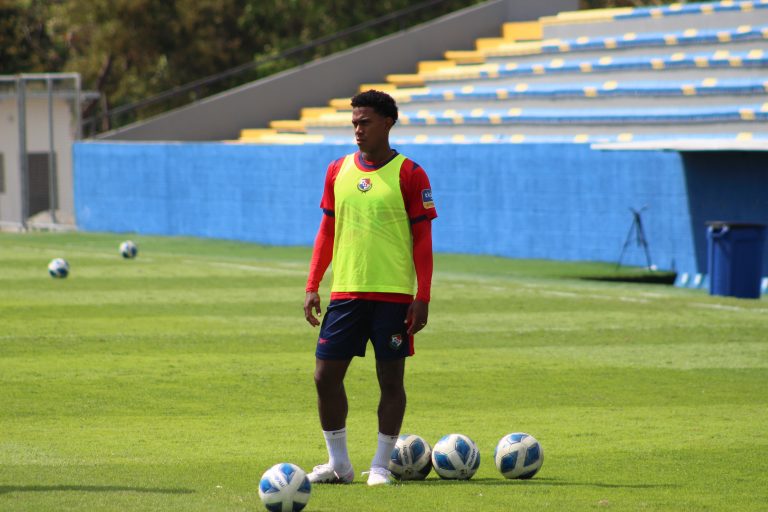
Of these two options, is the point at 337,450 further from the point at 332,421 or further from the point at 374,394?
the point at 374,394

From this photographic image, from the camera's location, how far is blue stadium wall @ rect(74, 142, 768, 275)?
20.8 meters

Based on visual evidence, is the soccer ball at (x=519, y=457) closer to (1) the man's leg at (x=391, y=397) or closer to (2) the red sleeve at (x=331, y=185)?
(1) the man's leg at (x=391, y=397)

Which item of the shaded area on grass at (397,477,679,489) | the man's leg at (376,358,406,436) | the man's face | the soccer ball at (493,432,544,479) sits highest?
the man's face

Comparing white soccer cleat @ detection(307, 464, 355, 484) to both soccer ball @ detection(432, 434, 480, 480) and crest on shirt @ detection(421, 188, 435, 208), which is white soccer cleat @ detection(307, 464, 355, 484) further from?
crest on shirt @ detection(421, 188, 435, 208)

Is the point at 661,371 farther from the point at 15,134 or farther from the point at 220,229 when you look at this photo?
the point at 15,134

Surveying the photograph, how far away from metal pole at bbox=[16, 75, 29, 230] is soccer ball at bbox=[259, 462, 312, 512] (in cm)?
2691

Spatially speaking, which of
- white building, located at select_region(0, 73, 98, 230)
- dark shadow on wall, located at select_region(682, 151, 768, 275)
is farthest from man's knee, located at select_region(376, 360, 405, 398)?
white building, located at select_region(0, 73, 98, 230)

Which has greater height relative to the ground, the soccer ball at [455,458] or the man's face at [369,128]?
the man's face at [369,128]

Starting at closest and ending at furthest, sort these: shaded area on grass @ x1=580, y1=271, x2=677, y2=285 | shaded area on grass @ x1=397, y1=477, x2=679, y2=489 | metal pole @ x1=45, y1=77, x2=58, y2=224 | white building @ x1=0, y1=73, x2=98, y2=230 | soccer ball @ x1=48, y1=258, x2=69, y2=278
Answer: shaded area on grass @ x1=397, y1=477, x2=679, y2=489
soccer ball @ x1=48, y1=258, x2=69, y2=278
shaded area on grass @ x1=580, y1=271, x2=677, y2=285
metal pole @ x1=45, y1=77, x2=58, y2=224
white building @ x1=0, y1=73, x2=98, y2=230

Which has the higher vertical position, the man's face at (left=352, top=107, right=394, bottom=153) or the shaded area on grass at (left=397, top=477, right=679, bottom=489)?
the man's face at (left=352, top=107, right=394, bottom=153)

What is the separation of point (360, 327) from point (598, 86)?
20680 mm

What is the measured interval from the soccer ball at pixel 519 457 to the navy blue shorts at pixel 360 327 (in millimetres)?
769

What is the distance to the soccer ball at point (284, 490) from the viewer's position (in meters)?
6.33

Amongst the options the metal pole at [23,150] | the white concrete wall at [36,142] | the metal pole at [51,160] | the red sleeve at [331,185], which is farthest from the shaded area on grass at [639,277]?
the white concrete wall at [36,142]
